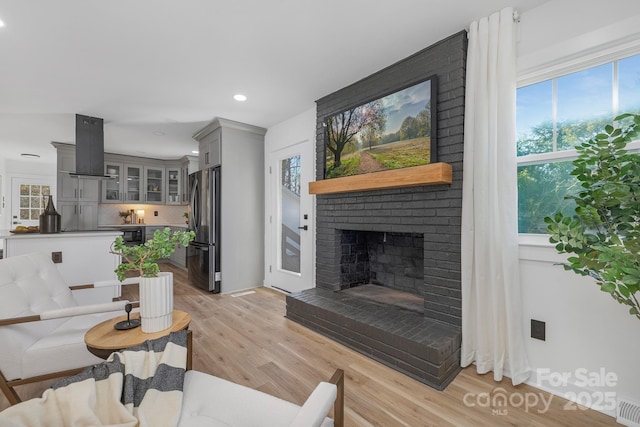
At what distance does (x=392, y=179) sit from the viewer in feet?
7.96

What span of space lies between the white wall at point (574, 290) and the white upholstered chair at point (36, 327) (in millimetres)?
2685

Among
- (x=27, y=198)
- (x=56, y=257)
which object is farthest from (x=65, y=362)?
(x=27, y=198)

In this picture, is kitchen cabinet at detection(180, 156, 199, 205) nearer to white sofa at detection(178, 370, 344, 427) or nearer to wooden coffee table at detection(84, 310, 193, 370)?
wooden coffee table at detection(84, 310, 193, 370)

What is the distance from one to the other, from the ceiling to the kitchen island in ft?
5.27

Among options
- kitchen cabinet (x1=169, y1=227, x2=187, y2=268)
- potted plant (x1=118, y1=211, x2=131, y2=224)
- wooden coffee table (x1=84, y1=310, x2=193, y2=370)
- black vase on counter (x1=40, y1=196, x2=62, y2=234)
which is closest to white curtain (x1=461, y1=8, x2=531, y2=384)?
A: wooden coffee table (x1=84, y1=310, x2=193, y2=370)

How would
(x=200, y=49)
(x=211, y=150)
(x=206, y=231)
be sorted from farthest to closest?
(x=211, y=150) → (x=206, y=231) → (x=200, y=49)

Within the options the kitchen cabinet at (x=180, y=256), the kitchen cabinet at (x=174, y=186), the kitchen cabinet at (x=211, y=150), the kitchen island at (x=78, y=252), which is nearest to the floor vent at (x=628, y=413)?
→ the kitchen cabinet at (x=211, y=150)

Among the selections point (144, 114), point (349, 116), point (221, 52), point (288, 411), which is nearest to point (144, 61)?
point (221, 52)

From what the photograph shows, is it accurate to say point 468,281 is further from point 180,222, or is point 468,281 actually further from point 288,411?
point 180,222

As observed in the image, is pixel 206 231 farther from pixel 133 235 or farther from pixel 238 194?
pixel 133 235

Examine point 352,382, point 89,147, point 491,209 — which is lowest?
point 352,382

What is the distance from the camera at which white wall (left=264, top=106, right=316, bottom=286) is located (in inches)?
148

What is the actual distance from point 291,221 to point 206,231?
4.26 ft

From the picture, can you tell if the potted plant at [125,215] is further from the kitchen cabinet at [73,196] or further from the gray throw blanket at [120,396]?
the gray throw blanket at [120,396]
